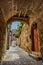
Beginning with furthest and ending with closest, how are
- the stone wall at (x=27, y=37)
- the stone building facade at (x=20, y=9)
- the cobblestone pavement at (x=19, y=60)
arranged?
the stone wall at (x=27, y=37) < the cobblestone pavement at (x=19, y=60) < the stone building facade at (x=20, y=9)

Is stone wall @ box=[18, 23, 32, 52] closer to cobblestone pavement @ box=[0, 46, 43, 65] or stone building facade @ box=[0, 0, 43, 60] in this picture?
cobblestone pavement @ box=[0, 46, 43, 65]

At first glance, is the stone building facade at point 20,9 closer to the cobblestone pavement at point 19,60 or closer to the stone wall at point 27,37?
the cobblestone pavement at point 19,60

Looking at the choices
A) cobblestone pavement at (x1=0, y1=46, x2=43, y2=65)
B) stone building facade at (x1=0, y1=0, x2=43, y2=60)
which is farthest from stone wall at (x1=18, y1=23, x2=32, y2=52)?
stone building facade at (x1=0, y1=0, x2=43, y2=60)

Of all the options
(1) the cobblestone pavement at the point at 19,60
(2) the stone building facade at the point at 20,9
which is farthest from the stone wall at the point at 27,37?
(2) the stone building facade at the point at 20,9

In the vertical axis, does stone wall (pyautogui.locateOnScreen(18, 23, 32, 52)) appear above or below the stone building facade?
below

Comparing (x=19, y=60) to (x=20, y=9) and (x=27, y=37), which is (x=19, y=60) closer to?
(x=20, y=9)

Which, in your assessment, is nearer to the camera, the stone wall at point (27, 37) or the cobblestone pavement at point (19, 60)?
the cobblestone pavement at point (19, 60)

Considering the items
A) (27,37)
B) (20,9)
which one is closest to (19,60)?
(20,9)

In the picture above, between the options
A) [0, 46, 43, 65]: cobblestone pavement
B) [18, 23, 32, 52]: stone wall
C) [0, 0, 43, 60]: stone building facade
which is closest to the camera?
[0, 0, 43, 60]: stone building facade

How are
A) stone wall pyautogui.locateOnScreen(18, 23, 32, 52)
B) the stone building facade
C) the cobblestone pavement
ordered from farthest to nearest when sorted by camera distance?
stone wall pyautogui.locateOnScreen(18, 23, 32, 52) < the cobblestone pavement < the stone building facade

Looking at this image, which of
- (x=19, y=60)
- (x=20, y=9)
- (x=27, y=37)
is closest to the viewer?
(x=19, y=60)

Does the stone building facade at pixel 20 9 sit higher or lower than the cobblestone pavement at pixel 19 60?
higher

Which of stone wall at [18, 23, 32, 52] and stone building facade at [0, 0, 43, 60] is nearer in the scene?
stone building facade at [0, 0, 43, 60]

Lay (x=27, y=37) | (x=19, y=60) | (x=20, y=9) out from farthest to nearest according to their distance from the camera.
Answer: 1. (x=27, y=37)
2. (x=20, y=9)
3. (x=19, y=60)
